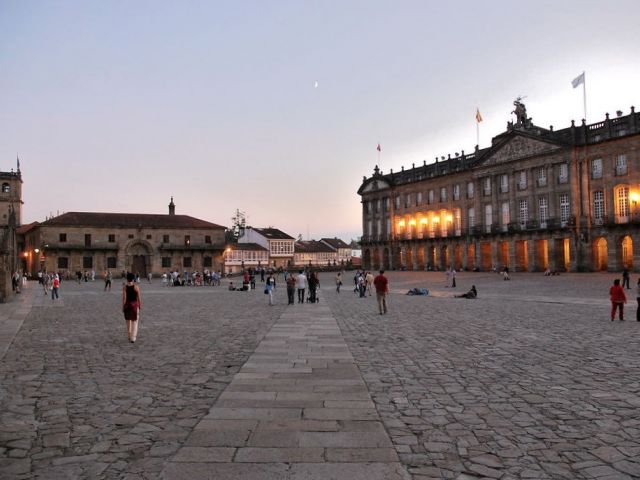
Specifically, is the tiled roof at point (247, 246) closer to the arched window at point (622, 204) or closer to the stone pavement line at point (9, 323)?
the arched window at point (622, 204)

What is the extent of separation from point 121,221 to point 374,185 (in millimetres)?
37871

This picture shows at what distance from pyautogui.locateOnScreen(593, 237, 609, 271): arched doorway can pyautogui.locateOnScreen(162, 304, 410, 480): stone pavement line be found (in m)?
48.5

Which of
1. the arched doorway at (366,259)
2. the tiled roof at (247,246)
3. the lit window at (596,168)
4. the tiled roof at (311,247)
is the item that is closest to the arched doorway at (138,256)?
the tiled roof at (247,246)

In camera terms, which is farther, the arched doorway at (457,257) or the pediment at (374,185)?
the pediment at (374,185)

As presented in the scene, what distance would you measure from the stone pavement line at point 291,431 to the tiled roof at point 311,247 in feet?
315

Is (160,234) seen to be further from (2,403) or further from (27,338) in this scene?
(2,403)

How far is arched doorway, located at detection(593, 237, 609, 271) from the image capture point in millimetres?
49094

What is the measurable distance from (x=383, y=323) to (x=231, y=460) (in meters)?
10.5

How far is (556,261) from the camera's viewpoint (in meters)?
51.7

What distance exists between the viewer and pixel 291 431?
16.5 feet

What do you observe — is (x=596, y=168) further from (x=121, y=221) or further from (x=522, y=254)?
(x=121, y=221)

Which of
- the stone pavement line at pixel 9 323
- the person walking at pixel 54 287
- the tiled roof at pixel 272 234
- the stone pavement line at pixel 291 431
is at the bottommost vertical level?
the stone pavement line at pixel 9 323

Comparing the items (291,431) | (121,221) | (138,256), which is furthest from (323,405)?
(121,221)

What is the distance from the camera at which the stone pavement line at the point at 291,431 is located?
4078 millimetres
